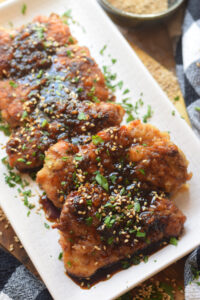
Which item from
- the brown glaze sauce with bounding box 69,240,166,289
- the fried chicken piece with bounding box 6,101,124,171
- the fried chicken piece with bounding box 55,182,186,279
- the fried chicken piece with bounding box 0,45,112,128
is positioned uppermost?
the fried chicken piece with bounding box 0,45,112,128

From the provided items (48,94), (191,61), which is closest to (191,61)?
(191,61)

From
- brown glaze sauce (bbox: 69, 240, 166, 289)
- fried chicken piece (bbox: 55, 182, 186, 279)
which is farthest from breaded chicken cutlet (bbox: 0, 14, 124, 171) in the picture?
brown glaze sauce (bbox: 69, 240, 166, 289)

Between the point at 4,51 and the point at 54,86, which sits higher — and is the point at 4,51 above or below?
above

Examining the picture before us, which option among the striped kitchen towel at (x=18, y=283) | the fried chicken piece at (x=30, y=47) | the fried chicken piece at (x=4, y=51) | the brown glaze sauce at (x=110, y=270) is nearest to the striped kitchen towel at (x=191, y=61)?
the fried chicken piece at (x=30, y=47)

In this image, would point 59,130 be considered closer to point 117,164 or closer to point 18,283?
point 117,164

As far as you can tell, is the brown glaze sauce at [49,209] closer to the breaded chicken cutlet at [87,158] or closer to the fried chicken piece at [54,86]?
the breaded chicken cutlet at [87,158]

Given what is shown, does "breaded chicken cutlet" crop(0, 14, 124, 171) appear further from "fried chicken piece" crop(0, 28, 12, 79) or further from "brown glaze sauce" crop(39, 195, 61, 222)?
"brown glaze sauce" crop(39, 195, 61, 222)
